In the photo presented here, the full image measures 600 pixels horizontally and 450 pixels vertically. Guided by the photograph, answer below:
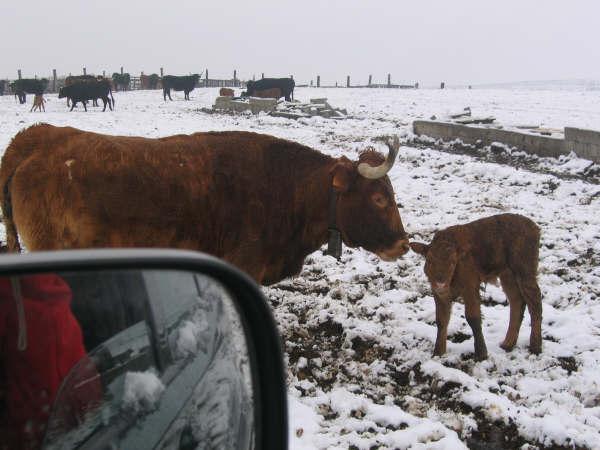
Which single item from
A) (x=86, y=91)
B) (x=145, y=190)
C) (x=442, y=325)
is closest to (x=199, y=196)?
(x=145, y=190)

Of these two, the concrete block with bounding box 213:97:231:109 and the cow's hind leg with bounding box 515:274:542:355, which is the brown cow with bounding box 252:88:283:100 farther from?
the cow's hind leg with bounding box 515:274:542:355

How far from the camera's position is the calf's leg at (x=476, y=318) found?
14.1 feet

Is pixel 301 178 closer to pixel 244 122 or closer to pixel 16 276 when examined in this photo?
pixel 16 276

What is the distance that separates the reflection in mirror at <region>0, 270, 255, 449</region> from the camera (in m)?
1.12

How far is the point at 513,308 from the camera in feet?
14.6

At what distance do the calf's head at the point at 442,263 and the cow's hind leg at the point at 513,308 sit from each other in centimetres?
56

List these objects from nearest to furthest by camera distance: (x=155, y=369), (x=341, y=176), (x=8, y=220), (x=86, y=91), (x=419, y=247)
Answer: (x=155, y=369), (x=8, y=220), (x=341, y=176), (x=419, y=247), (x=86, y=91)

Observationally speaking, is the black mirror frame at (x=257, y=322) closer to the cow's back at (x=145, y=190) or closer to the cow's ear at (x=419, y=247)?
the cow's back at (x=145, y=190)

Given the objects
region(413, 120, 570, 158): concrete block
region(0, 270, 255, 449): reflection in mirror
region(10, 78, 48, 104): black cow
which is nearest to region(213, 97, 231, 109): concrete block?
region(10, 78, 48, 104): black cow

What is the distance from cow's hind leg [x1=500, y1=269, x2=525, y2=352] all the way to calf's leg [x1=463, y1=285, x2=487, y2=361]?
1.02 feet

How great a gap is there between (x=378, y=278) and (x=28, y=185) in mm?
3785

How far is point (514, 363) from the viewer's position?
4.23 metres

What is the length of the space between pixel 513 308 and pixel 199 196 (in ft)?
9.15

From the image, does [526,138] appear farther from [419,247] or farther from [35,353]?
[35,353]
